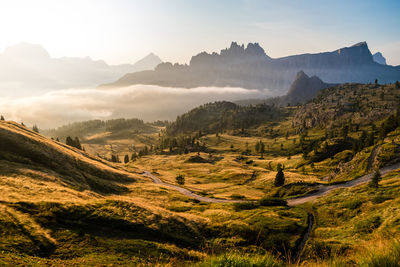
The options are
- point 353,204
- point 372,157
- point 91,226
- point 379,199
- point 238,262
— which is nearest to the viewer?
point 238,262

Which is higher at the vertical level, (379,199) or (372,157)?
(379,199)

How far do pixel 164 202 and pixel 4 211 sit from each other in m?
48.2

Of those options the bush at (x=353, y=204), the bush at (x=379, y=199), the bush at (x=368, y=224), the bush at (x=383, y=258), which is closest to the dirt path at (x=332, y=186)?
the bush at (x=353, y=204)

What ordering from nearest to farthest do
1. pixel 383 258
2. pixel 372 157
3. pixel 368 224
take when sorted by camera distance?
1. pixel 383 258
2. pixel 368 224
3. pixel 372 157

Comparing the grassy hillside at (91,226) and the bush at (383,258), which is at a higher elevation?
the bush at (383,258)

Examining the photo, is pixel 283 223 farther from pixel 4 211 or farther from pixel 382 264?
pixel 4 211

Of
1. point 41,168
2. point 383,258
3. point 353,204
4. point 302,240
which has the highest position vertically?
point 383,258

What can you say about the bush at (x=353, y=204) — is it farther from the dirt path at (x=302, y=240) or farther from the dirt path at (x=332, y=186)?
the dirt path at (x=332, y=186)

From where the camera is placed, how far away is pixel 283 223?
48.8 meters

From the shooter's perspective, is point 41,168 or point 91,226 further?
point 41,168

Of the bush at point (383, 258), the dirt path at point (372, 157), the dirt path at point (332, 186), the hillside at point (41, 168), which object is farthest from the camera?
the dirt path at point (372, 157)

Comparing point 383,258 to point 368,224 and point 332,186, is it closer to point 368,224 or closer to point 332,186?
point 368,224

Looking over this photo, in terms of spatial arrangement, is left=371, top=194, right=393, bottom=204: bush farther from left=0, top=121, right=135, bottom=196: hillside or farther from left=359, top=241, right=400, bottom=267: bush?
left=0, top=121, right=135, bottom=196: hillside

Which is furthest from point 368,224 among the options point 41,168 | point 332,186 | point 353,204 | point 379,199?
point 41,168
